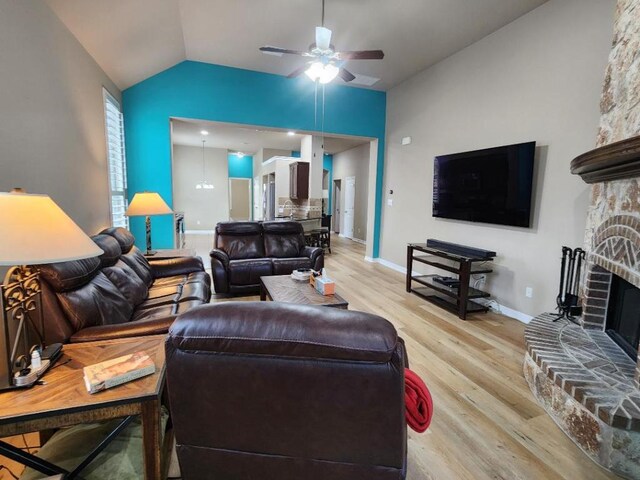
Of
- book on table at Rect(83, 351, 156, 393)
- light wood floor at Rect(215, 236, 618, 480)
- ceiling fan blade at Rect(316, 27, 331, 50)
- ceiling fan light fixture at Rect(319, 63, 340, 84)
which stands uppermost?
ceiling fan blade at Rect(316, 27, 331, 50)

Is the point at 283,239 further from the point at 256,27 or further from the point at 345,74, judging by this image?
the point at 256,27

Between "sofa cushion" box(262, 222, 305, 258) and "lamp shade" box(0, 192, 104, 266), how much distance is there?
3449 millimetres

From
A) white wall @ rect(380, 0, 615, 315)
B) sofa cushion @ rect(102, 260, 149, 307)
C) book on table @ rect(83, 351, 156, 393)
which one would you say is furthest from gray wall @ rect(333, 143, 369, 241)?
book on table @ rect(83, 351, 156, 393)

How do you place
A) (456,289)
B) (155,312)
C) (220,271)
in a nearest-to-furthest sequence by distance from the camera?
Answer: (155,312) → (456,289) → (220,271)

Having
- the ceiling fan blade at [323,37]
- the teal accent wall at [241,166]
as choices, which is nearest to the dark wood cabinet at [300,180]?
the ceiling fan blade at [323,37]

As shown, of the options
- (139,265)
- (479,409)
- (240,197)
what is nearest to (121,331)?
(139,265)

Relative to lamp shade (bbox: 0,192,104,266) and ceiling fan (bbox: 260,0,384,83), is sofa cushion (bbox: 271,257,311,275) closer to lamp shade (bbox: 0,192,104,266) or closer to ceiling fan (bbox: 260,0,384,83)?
ceiling fan (bbox: 260,0,384,83)

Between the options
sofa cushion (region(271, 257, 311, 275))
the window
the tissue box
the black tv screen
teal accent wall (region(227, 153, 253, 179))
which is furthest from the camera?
teal accent wall (region(227, 153, 253, 179))

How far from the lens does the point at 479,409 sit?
205 centimetres

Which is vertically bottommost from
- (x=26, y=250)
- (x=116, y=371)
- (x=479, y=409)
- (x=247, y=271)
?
(x=479, y=409)

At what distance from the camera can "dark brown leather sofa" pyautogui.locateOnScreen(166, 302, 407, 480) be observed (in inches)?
35.2

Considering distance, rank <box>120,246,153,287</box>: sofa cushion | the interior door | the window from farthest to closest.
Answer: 1. the interior door
2. the window
3. <box>120,246,153,287</box>: sofa cushion

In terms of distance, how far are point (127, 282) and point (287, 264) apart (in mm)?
2132

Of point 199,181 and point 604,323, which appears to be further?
point 199,181
